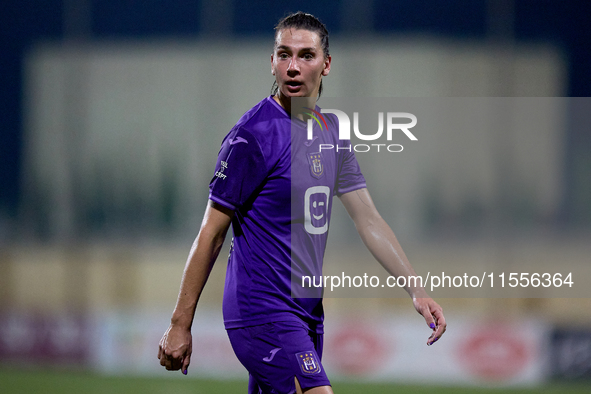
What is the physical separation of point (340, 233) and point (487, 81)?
9.10 ft

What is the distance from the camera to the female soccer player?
89.3 inches

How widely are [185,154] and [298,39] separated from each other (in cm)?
696

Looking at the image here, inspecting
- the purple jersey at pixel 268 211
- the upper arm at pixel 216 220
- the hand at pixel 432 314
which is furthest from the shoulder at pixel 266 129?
the hand at pixel 432 314

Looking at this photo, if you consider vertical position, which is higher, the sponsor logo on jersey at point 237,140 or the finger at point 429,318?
the sponsor logo on jersey at point 237,140

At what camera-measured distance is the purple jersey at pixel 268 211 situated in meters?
2.28

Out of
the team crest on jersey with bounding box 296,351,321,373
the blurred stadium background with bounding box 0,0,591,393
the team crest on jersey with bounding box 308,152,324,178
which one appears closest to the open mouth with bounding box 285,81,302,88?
the team crest on jersey with bounding box 308,152,324,178

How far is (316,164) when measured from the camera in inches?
97.4

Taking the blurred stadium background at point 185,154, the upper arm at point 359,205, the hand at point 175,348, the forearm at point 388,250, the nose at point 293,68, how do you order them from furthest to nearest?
the blurred stadium background at point 185,154
the upper arm at point 359,205
the forearm at point 388,250
the nose at point 293,68
the hand at point 175,348

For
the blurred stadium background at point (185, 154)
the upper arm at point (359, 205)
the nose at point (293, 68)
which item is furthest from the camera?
the blurred stadium background at point (185, 154)

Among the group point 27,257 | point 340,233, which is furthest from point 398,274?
point 27,257

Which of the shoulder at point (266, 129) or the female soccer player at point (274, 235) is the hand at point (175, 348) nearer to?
the female soccer player at point (274, 235)

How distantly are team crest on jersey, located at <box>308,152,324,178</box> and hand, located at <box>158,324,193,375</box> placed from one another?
2.43 feet

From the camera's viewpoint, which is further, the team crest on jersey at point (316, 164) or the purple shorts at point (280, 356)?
the team crest on jersey at point (316, 164)

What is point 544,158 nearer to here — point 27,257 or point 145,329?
point 145,329
